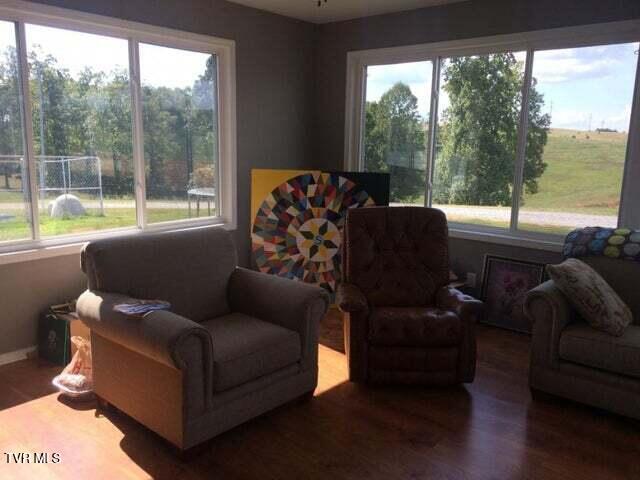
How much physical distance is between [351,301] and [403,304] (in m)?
0.48

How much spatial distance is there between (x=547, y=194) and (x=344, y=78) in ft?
6.96

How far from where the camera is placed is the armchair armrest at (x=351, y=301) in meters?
2.95

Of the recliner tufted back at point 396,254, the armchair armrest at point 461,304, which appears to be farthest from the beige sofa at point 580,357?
the recliner tufted back at point 396,254

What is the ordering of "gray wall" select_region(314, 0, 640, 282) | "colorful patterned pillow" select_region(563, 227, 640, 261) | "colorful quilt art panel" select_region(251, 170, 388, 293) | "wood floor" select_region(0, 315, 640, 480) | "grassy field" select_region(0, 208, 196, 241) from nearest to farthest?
"wood floor" select_region(0, 315, 640, 480)
"colorful patterned pillow" select_region(563, 227, 640, 261)
"grassy field" select_region(0, 208, 196, 241)
"gray wall" select_region(314, 0, 640, 282)
"colorful quilt art panel" select_region(251, 170, 388, 293)

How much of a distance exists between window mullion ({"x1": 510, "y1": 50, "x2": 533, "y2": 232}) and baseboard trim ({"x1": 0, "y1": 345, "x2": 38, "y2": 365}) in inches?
141

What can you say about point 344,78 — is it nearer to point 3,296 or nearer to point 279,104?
point 279,104

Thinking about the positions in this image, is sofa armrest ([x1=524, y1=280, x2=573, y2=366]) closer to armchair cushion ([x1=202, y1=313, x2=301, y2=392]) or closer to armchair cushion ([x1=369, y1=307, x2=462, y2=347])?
armchair cushion ([x1=369, y1=307, x2=462, y2=347])

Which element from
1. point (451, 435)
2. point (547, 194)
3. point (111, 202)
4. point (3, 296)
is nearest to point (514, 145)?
point (547, 194)

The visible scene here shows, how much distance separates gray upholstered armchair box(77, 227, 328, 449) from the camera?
2.23 metres

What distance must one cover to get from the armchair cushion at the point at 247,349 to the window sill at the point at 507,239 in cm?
212

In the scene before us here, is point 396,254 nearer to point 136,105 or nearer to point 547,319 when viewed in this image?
point 547,319

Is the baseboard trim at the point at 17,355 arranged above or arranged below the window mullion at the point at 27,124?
below

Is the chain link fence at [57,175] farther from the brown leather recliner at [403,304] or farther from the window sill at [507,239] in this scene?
the window sill at [507,239]

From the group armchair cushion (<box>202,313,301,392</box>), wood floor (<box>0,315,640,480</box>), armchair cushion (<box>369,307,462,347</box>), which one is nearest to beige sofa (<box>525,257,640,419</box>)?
wood floor (<box>0,315,640,480</box>)
